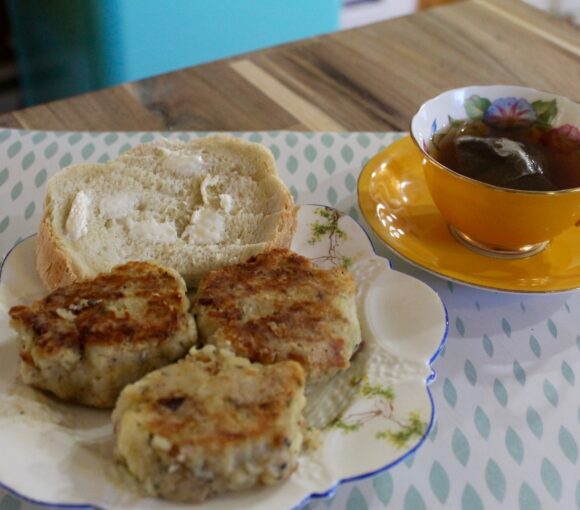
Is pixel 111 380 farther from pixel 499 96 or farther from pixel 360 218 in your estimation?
pixel 499 96

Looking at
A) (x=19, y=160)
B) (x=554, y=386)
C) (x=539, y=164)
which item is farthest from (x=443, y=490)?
(x=19, y=160)

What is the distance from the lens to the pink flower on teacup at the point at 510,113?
1.46 metres

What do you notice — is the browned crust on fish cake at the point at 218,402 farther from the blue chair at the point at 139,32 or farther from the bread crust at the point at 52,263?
the blue chair at the point at 139,32

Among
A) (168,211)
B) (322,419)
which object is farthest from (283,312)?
(168,211)

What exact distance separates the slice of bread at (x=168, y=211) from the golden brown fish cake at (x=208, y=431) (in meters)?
0.35

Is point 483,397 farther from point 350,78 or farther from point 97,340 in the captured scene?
point 350,78

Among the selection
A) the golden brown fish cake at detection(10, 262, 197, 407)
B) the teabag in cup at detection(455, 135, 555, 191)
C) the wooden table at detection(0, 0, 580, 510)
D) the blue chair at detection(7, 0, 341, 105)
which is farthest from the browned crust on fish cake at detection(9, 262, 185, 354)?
the blue chair at detection(7, 0, 341, 105)

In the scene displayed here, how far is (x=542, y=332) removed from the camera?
1.25 meters

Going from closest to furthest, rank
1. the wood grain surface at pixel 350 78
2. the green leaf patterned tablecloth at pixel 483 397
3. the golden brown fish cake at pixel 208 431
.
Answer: the golden brown fish cake at pixel 208 431 < the green leaf patterned tablecloth at pixel 483 397 < the wood grain surface at pixel 350 78

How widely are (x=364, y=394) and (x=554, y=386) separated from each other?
35cm

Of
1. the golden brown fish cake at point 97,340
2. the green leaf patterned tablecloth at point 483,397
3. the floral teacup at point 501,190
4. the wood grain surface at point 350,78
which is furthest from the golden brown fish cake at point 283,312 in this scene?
the wood grain surface at point 350,78

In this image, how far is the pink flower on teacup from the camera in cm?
146

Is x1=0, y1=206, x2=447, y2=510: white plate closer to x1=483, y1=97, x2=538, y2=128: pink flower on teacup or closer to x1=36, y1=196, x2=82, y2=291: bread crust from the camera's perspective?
x1=36, y1=196, x2=82, y2=291: bread crust

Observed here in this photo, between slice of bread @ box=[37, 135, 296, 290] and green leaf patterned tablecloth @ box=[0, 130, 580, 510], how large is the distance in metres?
0.16
